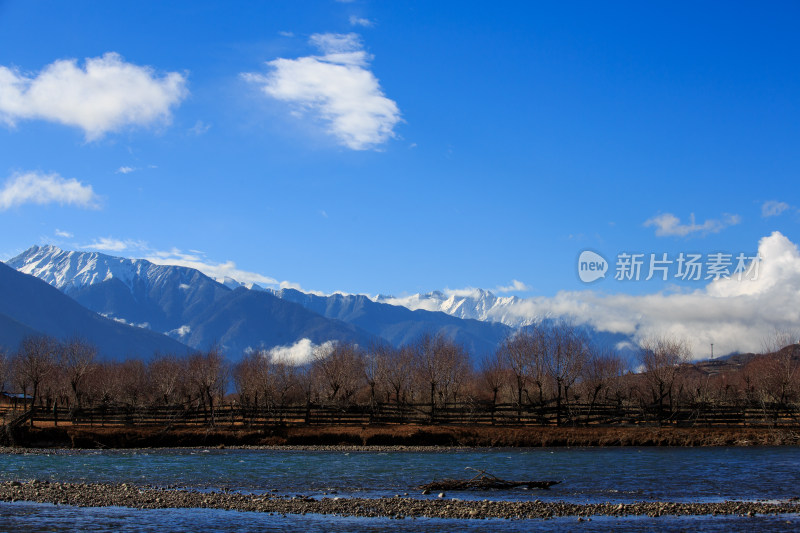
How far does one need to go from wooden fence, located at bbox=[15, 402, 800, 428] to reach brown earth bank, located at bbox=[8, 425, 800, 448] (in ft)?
14.1

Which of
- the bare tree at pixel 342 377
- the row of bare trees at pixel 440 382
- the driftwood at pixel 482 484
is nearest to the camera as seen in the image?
the driftwood at pixel 482 484

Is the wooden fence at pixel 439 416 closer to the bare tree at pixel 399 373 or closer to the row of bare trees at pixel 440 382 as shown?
the row of bare trees at pixel 440 382

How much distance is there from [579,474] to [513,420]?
1053 inches

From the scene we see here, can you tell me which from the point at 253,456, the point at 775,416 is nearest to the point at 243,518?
the point at 253,456

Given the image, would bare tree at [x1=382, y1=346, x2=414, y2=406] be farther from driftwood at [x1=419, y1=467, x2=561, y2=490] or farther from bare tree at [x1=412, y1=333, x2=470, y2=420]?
driftwood at [x1=419, y1=467, x2=561, y2=490]

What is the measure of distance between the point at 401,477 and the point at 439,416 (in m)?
28.1

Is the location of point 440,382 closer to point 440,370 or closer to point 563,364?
point 440,370

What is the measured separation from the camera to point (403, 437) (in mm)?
49594

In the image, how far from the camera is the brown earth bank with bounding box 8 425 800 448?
48156mm

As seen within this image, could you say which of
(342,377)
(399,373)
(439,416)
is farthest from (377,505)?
(342,377)

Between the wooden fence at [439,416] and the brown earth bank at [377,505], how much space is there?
3035 cm

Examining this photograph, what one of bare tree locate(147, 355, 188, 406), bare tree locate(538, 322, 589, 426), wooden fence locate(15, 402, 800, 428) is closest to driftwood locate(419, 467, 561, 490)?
wooden fence locate(15, 402, 800, 428)

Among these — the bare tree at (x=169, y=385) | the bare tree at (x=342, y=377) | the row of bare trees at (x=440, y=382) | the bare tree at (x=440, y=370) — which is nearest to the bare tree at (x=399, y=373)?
the row of bare trees at (x=440, y=382)

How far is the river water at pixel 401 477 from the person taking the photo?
65.6 ft
